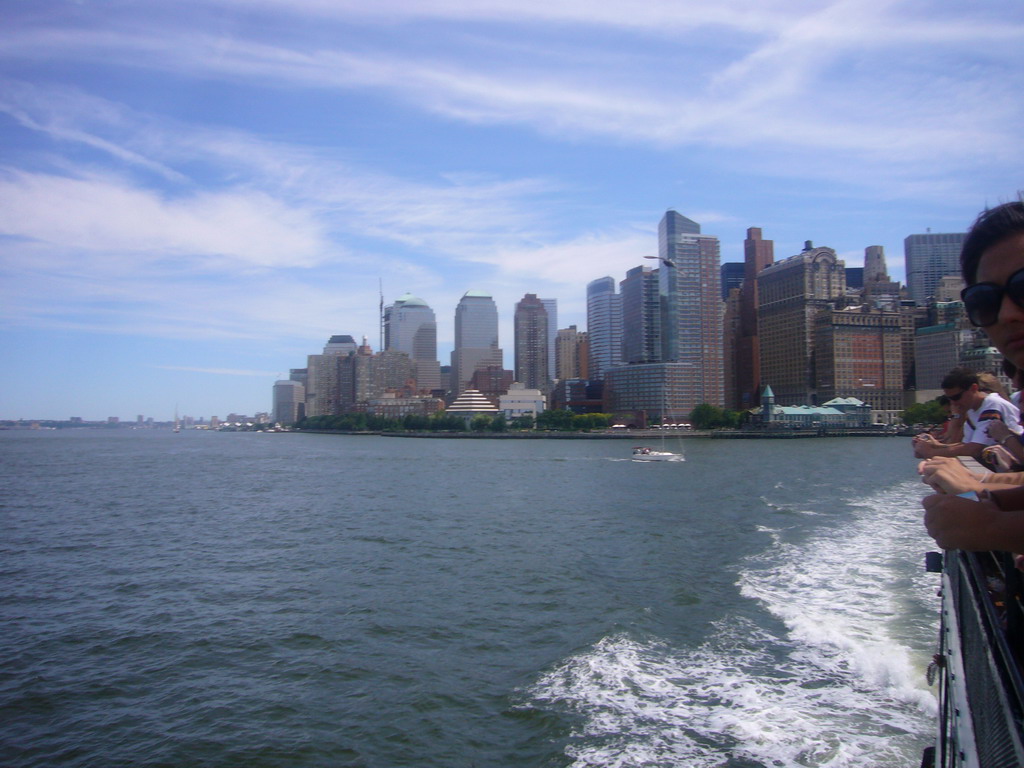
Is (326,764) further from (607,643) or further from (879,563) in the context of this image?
(879,563)

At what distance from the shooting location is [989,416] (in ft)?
18.0

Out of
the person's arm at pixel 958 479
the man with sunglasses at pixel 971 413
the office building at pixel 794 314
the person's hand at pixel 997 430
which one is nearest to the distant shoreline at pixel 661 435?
the office building at pixel 794 314

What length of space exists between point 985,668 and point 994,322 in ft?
4.05

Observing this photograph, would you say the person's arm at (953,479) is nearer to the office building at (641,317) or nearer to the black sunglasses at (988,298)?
the black sunglasses at (988,298)

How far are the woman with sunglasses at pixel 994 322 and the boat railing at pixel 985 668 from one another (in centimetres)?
40

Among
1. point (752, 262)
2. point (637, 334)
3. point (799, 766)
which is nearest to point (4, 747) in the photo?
point (799, 766)

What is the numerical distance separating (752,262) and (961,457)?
187638mm

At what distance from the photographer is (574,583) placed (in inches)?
603

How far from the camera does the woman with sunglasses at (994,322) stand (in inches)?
78.2

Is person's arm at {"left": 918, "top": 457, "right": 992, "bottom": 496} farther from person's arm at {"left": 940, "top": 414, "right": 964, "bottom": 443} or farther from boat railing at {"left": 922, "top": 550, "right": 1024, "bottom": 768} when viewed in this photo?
person's arm at {"left": 940, "top": 414, "right": 964, "bottom": 443}

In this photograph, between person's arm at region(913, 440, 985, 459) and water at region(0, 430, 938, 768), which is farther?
water at region(0, 430, 938, 768)

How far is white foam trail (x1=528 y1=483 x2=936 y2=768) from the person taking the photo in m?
7.51

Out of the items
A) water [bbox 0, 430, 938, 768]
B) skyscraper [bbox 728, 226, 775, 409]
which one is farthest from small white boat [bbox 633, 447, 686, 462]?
skyscraper [bbox 728, 226, 775, 409]

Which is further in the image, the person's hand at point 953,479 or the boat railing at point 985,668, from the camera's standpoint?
the person's hand at point 953,479
